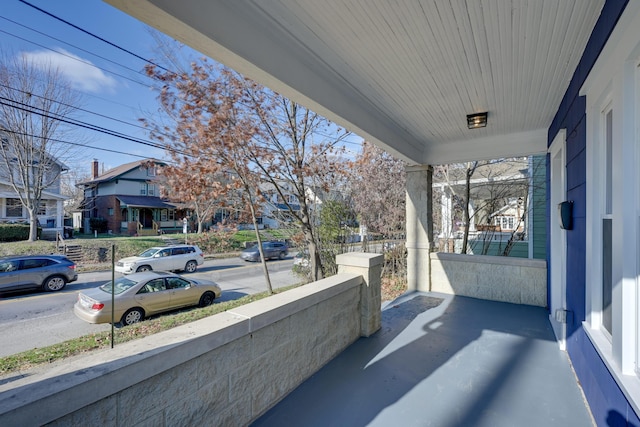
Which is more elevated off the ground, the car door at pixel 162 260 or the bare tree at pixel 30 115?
the bare tree at pixel 30 115

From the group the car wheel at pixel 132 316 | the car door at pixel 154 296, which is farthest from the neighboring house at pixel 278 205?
the car wheel at pixel 132 316

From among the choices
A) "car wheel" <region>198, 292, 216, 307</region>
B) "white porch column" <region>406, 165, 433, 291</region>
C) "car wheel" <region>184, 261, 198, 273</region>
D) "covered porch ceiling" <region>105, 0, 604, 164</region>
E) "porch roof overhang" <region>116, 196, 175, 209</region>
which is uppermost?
"covered porch ceiling" <region>105, 0, 604, 164</region>

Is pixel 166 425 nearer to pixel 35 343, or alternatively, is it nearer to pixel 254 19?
pixel 254 19

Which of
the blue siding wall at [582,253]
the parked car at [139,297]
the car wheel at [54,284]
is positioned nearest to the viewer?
the blue siding wall at [582,253]

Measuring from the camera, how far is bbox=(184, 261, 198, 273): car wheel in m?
9.76

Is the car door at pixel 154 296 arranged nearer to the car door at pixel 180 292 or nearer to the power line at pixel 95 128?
the car door at pixel 180 292

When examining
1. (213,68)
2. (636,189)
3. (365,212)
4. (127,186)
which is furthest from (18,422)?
(127,186)

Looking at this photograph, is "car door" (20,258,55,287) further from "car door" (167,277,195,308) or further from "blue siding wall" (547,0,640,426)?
"blue siding wall" (547,0,640,426)

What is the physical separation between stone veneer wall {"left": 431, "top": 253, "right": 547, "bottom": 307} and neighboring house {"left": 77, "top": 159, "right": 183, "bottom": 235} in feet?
50.9

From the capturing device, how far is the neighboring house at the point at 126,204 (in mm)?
16766

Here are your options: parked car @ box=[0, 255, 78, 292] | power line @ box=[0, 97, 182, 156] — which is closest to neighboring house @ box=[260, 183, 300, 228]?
power line @ box=[0, 97, 182, 156]

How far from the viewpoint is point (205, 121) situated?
18.0 feet

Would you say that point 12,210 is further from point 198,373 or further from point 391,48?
point 391,48

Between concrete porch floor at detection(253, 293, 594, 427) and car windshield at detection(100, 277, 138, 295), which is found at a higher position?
car windshield at detection(100, 277, 138, 295)
